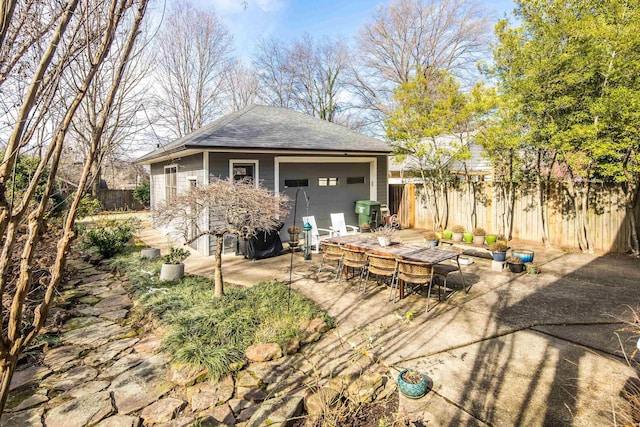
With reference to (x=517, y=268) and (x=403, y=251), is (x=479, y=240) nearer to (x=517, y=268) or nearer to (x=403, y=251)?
(x=517, y=268)

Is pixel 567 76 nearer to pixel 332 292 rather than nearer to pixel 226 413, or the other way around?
pixel 332 292

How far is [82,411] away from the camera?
2.96 m

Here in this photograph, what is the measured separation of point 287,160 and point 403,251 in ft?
16.0

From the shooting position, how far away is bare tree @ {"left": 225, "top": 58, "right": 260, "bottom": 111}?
24.5 meters

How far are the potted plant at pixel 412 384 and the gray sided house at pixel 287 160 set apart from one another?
20.2ft

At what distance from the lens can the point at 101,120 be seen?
135cm

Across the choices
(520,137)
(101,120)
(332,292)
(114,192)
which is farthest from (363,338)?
(114,192)

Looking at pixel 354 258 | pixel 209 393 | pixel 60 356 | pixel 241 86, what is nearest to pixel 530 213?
pixel 354 258

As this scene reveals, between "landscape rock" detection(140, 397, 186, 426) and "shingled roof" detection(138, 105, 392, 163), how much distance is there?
5.43 meters

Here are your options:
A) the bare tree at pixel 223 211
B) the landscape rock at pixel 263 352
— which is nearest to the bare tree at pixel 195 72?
the bare tree at pixel 223 211

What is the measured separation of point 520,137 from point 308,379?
7.57 m

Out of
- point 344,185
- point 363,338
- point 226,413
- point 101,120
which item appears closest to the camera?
point 101,120

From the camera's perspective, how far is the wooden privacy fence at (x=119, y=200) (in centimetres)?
2045

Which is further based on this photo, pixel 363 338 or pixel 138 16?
pixel 363 338
